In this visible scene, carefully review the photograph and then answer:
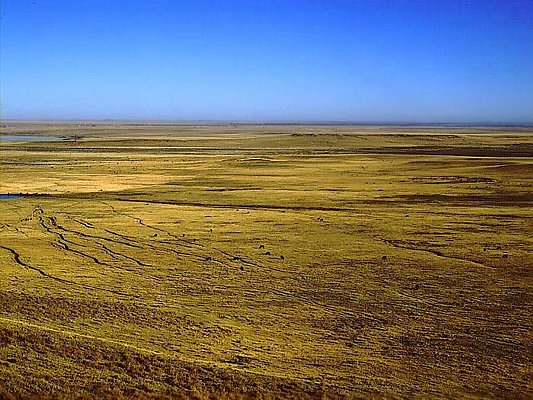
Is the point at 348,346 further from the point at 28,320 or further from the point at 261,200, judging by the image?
the point at 261,200

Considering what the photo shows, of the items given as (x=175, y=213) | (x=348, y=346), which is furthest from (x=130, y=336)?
(x=175, y=213)

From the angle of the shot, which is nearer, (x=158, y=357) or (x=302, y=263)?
(x=158, y=357)

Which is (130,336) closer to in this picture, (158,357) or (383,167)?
(158,357)

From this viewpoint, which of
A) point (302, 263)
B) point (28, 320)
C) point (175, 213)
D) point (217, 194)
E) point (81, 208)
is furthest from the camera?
point (217, 194)

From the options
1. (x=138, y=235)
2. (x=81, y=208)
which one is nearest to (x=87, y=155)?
(x=81, y=208)

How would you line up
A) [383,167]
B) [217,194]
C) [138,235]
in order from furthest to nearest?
[383,167], [217,194], [138,235]

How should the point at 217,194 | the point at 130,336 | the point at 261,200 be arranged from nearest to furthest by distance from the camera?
the point at 130,336
the point at 261,200
the point at 217,194
